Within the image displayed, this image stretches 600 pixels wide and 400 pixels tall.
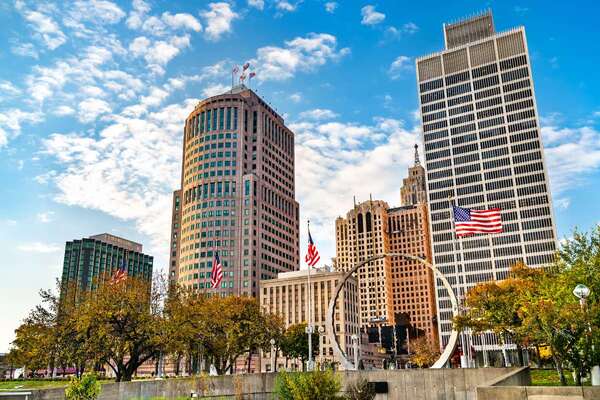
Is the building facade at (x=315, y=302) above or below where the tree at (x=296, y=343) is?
above

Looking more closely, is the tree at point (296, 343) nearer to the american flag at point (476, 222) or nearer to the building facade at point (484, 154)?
the building facade at point (484, 154)

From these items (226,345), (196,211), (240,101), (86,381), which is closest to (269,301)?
(196,211)

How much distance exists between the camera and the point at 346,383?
35.2 meters

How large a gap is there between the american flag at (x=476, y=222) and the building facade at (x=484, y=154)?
107 meters

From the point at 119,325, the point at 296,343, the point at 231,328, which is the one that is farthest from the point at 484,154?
the point at 119,325

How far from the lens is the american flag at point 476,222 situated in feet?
152

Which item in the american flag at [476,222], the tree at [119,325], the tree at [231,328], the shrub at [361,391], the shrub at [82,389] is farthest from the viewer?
the tree at [231,328]

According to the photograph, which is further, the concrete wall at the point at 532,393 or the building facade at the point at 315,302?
the building facade at the point at 315,302

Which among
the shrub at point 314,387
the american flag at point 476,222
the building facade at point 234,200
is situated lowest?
the shrub at point 314,387

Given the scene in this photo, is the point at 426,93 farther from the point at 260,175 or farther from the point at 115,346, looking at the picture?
the point at 115,346

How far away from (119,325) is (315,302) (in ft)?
328

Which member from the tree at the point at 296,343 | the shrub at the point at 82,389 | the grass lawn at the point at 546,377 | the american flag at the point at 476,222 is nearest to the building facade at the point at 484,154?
the tree at the point at 296,343

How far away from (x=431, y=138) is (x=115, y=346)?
13992 centimetres

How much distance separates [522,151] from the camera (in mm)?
154125
